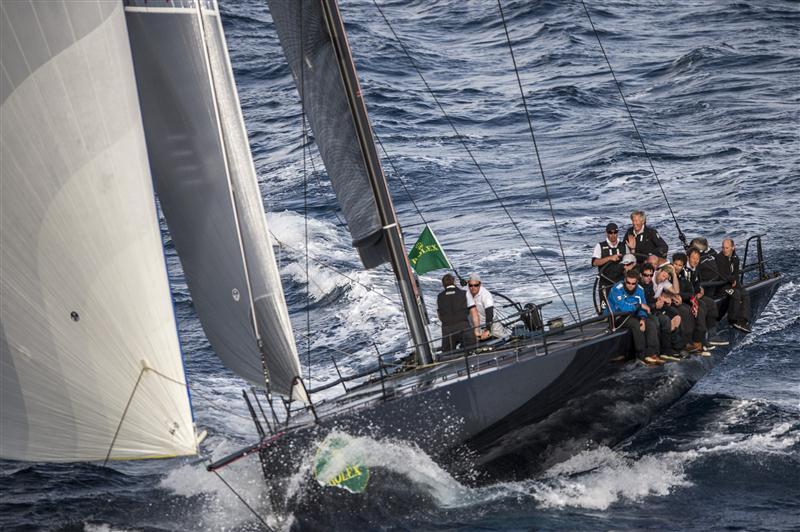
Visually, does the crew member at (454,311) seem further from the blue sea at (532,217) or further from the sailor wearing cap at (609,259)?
the sailor wearing cap at (609,259)

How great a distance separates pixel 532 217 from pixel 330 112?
11.4m

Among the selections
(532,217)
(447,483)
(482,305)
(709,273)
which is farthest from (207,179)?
(532,217)

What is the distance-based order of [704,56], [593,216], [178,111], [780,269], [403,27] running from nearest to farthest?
[178,111], [780,269], [593,216], [704,56], [403,27]

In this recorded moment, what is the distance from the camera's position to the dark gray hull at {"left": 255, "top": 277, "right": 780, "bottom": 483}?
1198 cm

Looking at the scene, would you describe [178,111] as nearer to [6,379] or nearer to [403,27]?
[6,379]

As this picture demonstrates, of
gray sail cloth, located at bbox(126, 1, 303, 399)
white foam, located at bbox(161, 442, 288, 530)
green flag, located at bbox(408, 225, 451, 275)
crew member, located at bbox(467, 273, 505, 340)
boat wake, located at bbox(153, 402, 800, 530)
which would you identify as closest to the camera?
gray sail cloth, located at bbox(126, 1, 303, 399)

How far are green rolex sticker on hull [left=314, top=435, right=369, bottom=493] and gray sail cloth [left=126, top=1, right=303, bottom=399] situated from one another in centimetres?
89

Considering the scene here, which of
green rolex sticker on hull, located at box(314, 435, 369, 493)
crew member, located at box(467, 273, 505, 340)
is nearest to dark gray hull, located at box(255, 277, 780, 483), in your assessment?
green rolex sticker on hull, located at box(314, 435, 369, 493)

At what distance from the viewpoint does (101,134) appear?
9.98 metres

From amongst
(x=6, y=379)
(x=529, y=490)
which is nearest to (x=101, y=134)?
(x=6, y=379)

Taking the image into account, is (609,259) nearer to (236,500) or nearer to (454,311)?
(454,311)

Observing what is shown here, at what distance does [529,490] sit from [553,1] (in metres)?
31.5

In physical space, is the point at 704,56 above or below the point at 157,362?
above

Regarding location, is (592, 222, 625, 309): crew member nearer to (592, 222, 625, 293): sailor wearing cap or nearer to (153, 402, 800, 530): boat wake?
(592, 222, 625, 293): sailor wearing cap
